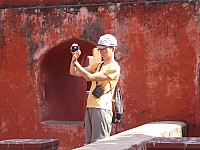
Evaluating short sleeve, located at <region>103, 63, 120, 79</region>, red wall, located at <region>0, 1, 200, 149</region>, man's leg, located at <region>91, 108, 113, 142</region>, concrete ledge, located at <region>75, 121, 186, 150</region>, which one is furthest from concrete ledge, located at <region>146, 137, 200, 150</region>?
red wall, located at <region>0, 1, 200, 149</region>

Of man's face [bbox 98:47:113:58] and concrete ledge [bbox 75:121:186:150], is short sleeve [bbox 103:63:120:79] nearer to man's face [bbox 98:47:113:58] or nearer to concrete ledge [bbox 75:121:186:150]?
man's face [bbox 98:47:113:58]

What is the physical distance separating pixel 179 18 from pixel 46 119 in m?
2.96

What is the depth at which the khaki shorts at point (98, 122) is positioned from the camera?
6.64 metres

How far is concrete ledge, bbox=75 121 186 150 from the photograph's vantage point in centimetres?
576

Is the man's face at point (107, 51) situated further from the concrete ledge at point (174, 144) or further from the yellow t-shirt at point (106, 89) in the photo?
the concrete ledge at point (174, 144)

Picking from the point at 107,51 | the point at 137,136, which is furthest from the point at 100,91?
the point at 137,136

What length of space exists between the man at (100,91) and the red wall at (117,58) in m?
3.43

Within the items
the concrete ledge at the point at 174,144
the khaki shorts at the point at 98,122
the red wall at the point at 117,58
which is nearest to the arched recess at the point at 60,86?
the red wall at the point at 117,58

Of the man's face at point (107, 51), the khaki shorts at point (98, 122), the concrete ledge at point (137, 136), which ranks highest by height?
the man's face at point (107, 51)

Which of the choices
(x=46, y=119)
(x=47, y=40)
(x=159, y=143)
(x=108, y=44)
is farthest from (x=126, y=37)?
(x=159, y=143)

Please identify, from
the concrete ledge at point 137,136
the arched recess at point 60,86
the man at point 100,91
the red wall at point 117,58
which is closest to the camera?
the concrete ledge at point 137,136

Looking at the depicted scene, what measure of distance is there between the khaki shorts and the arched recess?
4.16 metres

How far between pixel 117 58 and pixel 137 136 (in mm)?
3533

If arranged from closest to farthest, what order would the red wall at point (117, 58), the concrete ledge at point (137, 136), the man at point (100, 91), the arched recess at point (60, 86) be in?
the concrete ledge at point (137, 136) < the man at point (100, 91) < the red wall at point (117, 58) < the arched recess at point (60, 86)
